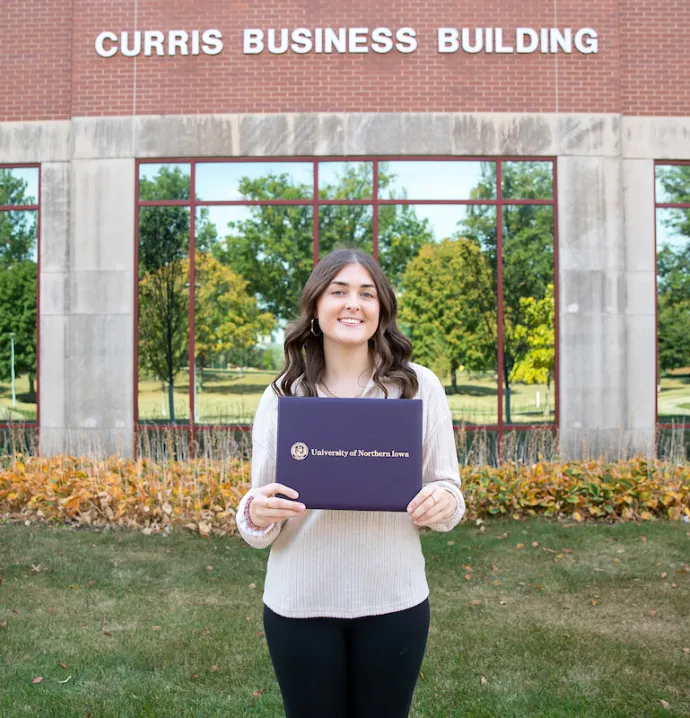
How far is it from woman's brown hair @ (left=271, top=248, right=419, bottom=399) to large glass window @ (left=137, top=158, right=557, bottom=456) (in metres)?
7.56

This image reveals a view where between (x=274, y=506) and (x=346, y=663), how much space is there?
1.66 ft

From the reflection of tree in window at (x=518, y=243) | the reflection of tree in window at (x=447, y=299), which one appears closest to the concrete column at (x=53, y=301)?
the reflection of tree in window at (x=447, y=299)

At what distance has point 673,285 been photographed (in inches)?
396

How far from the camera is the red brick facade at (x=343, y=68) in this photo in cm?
955

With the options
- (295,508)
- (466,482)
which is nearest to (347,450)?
(295,508)

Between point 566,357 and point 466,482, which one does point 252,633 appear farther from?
point 566,357

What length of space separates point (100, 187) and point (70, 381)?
2586mm

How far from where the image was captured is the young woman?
6.43ft

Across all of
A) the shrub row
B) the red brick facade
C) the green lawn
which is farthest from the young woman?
the red brick facade

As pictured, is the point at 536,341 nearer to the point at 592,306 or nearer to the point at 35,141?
the point at 592,306

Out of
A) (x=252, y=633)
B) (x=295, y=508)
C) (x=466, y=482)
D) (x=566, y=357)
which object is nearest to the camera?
(x=295, y=508)

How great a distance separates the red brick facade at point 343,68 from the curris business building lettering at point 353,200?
3cm

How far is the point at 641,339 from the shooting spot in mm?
9664

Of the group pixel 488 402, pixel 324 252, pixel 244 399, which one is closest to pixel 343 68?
pixel 324 252
